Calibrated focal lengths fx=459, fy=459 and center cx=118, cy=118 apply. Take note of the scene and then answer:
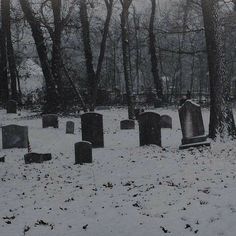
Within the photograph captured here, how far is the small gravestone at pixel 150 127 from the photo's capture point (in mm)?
13516

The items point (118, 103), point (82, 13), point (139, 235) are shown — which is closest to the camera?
point (139, 235)

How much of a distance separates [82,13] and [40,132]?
1294 centimetres

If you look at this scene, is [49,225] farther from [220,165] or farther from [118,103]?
[118,103]

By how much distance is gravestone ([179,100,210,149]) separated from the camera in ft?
42.2

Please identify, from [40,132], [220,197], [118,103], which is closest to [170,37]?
[118,103]

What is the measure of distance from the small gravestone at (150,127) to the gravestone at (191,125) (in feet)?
2.71

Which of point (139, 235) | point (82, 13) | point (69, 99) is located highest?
point (82, 13)

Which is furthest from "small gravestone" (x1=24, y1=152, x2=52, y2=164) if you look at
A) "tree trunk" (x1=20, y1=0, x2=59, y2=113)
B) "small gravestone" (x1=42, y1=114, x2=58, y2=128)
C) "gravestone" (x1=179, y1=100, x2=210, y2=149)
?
"tree trunk" (x1=20, y1=0, x2=59, y2=113)

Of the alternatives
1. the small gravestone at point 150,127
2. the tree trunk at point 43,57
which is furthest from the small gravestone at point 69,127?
the tree trunk at point 43,57

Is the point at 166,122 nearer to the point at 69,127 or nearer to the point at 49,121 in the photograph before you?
the point at 69,127

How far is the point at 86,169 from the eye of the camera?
10.8 metres

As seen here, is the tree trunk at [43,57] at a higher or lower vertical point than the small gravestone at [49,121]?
higher

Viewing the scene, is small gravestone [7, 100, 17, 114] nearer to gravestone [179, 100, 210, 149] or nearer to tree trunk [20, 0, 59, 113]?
tree trunk [20, 0, 59, 113]

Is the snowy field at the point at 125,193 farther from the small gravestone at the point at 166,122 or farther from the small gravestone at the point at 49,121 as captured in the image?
the small gravestone at the point at 166,122
